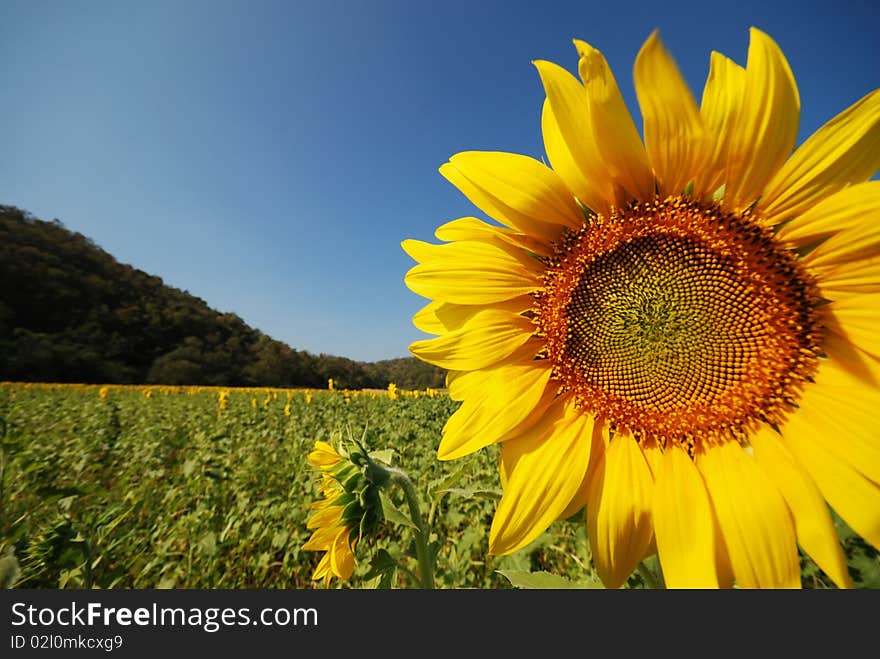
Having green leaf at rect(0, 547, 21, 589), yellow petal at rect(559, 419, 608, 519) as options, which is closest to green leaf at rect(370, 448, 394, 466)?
yellow petal at rect(559, 419, 608, 519)

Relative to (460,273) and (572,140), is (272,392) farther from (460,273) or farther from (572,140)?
(572,140)

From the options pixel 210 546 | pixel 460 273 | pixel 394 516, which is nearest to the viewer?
pixel 460 273

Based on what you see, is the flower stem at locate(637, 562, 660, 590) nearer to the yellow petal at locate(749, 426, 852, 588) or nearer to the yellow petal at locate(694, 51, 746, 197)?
the yellow petal at locate(749, 426, 852, 588)

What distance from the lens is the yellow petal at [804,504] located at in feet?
1.53

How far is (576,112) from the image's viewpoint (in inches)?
22.1

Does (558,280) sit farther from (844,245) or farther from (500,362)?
(844,245)

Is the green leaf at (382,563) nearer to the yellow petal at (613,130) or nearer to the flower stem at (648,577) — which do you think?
the flower stem at (648,577)

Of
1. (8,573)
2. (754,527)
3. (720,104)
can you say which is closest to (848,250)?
(720,104)

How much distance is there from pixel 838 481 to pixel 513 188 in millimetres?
597

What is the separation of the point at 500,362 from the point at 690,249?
0.38 meters

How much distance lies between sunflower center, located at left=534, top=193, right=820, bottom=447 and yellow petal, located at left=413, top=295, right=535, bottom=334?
34mm

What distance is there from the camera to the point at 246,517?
3.29 metres

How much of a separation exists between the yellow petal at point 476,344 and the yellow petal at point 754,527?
38 centimetres

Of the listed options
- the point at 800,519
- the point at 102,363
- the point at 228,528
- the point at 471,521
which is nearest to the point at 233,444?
the point at 228,528
